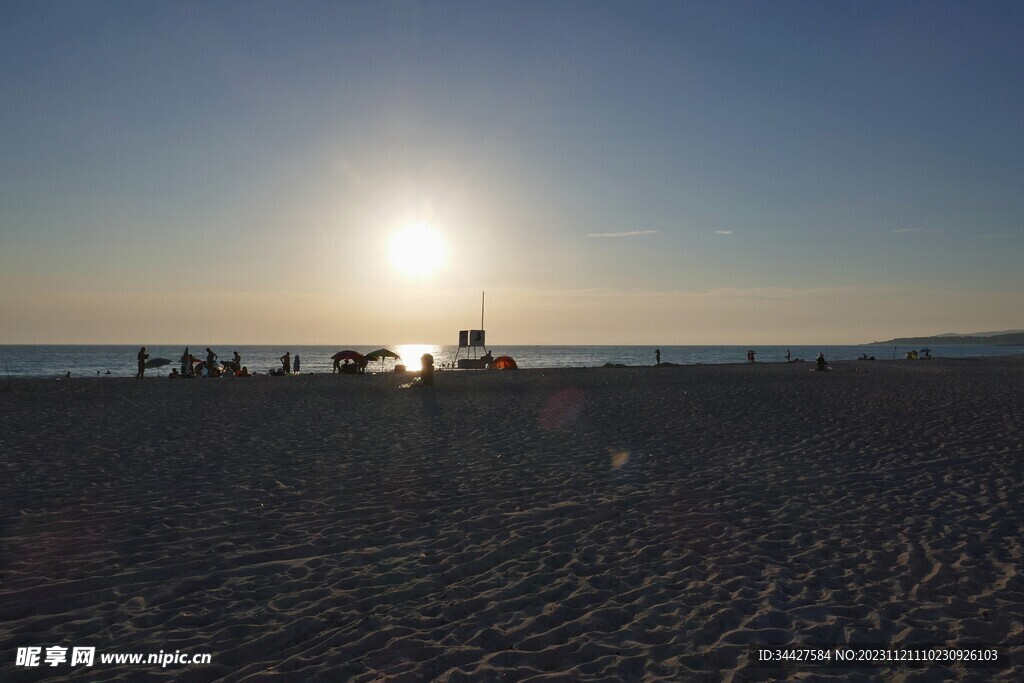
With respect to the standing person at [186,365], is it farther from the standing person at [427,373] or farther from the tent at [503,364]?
the tent at [503,364]

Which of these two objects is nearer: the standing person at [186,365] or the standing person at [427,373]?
the standing person at [427,373]

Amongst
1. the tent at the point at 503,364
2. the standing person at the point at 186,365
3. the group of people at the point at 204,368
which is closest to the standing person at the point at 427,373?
the group of people at the point at 204,368

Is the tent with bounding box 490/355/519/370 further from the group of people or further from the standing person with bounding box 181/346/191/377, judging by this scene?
the standing person with bounding box 181/346/191/377

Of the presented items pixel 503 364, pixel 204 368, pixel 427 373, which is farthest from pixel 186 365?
pixel 503 364

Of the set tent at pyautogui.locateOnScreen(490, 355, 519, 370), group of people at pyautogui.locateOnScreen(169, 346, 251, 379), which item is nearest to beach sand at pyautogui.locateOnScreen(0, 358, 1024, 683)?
group of people at pyautogui.locateOnScreen(169, 346, 251, 379)

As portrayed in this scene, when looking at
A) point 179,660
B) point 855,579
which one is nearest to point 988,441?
point 855,579

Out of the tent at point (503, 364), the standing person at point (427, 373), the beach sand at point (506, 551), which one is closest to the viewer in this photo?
the beach sand at point (506, 551)

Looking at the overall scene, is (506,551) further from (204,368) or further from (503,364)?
(503,364)

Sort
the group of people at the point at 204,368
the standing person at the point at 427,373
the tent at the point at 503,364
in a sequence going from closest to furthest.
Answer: the standing person at the point at 427,373 → the group of people at the point at 204,368 → the tent at the point at 503,364

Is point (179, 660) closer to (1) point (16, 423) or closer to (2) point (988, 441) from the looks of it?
(2) point (988, 441)

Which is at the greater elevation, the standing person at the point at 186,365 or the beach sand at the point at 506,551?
the standing person at the point at 186,365

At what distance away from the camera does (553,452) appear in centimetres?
1264

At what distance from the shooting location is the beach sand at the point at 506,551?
183 inches

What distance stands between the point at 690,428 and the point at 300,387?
2179cm
